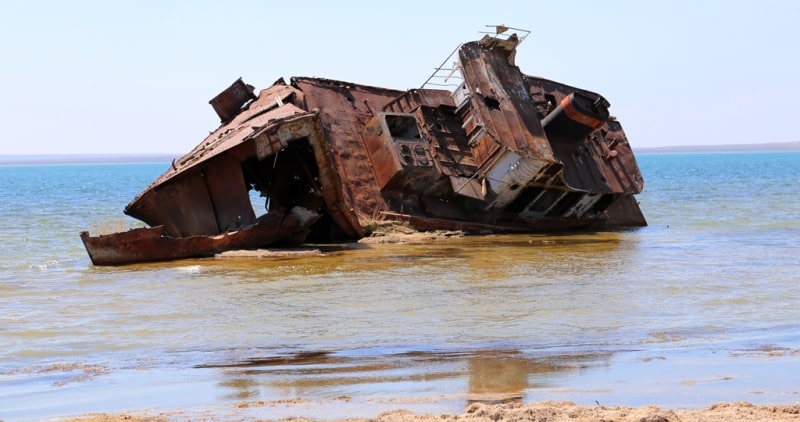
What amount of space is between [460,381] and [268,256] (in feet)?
27.0

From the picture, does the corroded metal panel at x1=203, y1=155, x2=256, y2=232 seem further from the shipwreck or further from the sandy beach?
the sandy beach

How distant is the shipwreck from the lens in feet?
48.6

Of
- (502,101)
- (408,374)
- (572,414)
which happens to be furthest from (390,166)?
(572,414)

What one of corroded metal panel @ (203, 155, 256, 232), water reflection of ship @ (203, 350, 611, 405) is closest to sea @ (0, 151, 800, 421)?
water reflection of ship @ (203, 350, 611, 405)

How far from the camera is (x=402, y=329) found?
360 inches

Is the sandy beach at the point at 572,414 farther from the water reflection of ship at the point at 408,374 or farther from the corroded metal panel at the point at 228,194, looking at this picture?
the corroded metal panel at the point at 228,194

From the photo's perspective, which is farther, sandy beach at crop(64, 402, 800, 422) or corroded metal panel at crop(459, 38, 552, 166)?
corroded metal panel at crop(459, 38, 552, 166)

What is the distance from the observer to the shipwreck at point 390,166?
14.8 m

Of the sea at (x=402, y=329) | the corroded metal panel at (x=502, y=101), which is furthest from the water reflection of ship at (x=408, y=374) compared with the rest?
the corroded metal panel at (x=502, y=101)

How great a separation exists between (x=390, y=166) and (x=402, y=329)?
7.69 m

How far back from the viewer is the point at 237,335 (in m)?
8.98

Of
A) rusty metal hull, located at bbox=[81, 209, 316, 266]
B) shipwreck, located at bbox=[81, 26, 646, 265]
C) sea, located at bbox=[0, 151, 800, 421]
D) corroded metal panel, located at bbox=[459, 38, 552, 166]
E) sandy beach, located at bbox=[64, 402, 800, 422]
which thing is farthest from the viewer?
corroded metal panel, located at bbox=[459, 38, 552, 166]

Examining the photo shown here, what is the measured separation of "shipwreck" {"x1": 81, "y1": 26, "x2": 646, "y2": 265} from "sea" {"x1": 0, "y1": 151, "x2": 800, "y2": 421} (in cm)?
67

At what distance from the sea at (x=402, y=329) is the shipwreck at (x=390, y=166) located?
669 mm
